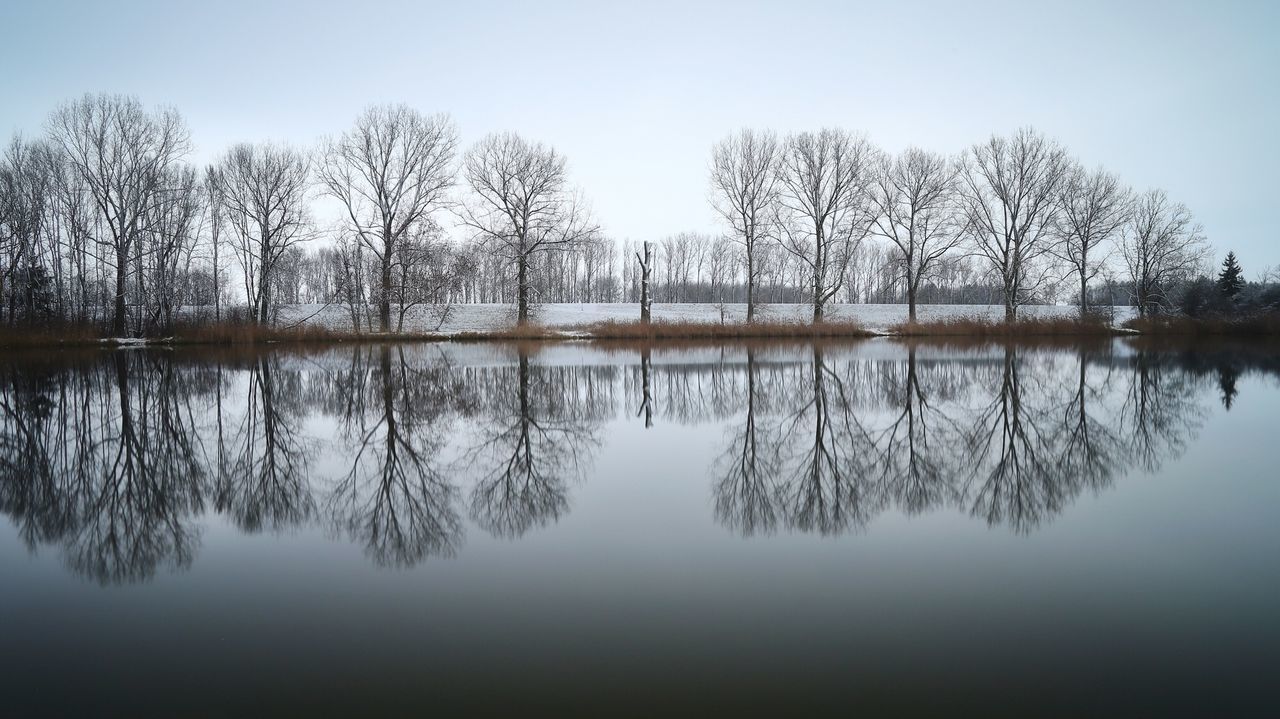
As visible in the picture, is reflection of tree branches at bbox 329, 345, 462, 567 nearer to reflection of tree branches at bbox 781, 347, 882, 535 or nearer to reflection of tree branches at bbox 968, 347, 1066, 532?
reflection of tree branches at bbox 781, 347, 882, 535

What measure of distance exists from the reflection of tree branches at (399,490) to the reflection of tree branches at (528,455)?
0.29m

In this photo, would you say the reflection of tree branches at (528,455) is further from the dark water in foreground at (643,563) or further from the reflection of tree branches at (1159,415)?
the reflection of tree branches at (1159,415)

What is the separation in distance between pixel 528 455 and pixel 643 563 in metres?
2.92

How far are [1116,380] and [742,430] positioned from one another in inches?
359

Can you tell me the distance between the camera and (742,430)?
7.33 meters

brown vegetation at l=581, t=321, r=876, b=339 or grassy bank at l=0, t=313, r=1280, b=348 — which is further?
brown vegetation at l=581, t=321, r=876, b=339

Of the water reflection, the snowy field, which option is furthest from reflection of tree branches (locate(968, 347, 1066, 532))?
the snowy field

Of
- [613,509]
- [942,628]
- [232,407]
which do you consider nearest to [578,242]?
[232,407]

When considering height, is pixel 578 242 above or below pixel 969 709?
above

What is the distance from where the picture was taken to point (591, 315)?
4406 centimetres

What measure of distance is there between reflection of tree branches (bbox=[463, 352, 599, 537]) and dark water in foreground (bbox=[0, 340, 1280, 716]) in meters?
0.05

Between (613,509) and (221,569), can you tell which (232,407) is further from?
(613,509)

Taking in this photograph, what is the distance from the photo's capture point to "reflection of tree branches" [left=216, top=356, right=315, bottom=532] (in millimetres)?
4457

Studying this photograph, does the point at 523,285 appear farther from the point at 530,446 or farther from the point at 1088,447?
the point at 1088,447
